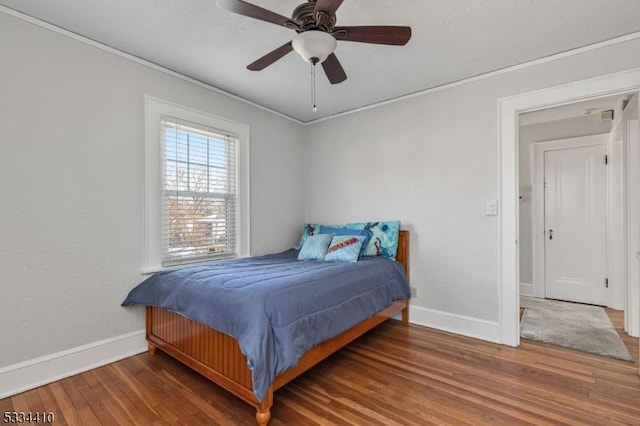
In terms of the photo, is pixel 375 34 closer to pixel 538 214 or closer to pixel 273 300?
pixel 273 300

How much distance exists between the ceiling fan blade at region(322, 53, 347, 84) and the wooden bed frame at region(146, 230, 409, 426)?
70.8 inches

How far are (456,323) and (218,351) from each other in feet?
7.41

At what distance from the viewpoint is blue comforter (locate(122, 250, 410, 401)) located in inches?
64.5

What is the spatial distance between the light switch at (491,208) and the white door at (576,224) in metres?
2.07

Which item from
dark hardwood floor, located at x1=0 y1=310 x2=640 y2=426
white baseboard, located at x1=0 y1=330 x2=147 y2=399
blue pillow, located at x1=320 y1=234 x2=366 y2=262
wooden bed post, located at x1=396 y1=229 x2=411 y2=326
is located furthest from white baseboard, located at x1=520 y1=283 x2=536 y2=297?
white baseboard, located at x1=0 y1=330 x2=147 y2=399

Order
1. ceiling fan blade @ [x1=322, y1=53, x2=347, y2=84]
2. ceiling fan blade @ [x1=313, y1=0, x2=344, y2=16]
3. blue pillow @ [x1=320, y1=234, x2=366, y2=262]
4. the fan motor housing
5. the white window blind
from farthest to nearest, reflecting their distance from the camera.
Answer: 1. blue pillow @ [x1=320, y1=234, x2=366, y2=262]
2. the white window blind
3. ceiling fan blade @ [x1=322, y1=53, x2=347, y2=84]
4. the fan motor housing
5. ceiling fan blade @ [x1=313, y1=0, x2=344, y2=16]

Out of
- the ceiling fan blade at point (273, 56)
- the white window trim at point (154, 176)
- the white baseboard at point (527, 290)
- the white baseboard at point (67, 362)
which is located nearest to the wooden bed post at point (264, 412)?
the white baseboard at point (67, 362)

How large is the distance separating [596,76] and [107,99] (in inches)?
150

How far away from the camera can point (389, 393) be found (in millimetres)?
1937

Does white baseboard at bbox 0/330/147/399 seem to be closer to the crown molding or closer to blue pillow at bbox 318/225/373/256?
blue pillow at bbox 318/225/373/256

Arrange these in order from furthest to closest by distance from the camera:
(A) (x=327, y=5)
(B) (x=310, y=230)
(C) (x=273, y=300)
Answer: (B) (x=310, y=230) → (C) (x=273, y=300) → (A) (x=327, y=5)

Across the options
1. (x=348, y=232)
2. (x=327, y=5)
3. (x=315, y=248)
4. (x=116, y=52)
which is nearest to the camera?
(x=327, y=5)

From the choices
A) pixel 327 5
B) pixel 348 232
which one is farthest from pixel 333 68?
pixel 348 232

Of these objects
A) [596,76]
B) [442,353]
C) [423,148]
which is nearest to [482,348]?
[442,353]
